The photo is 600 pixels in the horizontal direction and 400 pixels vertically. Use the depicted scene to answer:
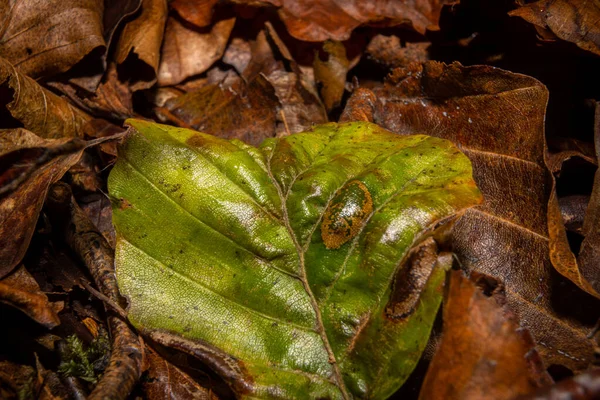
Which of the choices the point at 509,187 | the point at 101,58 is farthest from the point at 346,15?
the point at 509,187

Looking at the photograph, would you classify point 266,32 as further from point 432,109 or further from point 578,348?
point 578,348

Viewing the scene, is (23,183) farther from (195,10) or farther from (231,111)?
(195,10)

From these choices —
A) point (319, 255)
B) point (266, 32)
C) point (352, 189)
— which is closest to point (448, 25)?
point (266, 32)

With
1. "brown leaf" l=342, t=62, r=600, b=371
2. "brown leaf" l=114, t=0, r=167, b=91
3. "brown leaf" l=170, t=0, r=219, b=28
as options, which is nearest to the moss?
"brown leaf" l=342, t=62, r=600, b=371

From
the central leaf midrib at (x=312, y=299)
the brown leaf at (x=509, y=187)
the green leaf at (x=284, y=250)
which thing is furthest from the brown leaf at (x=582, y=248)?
the central leaf midrib at (x=312, y=299)

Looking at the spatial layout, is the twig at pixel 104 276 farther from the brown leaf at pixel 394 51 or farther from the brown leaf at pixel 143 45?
the brown leaf at pixel 394 51
